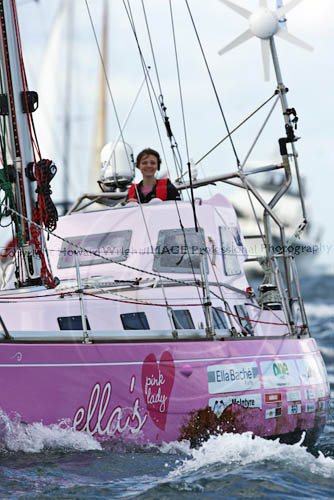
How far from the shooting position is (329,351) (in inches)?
903

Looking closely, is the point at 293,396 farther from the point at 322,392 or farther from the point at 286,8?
the point at 286,8

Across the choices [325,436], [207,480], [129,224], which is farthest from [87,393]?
[325,436]

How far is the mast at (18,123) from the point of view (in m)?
9.30

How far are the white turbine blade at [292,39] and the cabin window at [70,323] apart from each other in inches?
217

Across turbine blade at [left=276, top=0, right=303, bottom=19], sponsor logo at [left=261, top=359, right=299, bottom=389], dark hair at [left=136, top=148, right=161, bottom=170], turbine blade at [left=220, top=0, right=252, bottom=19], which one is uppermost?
turbine blade at [left=220, top=0, right=252, bottom=19]

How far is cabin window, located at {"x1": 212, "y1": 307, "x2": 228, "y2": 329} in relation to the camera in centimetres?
1025

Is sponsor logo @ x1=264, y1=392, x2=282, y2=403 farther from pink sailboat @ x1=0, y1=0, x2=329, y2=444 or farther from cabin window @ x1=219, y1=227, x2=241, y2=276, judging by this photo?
cabin window @ x1=219, y1=227, x2=241, y2=276

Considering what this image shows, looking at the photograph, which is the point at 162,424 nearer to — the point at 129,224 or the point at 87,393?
the point at 87,393

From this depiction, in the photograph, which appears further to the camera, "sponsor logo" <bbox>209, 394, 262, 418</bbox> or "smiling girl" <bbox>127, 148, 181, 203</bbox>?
"smiling girl" <bbox>127, 148, 181, 203</bbox>

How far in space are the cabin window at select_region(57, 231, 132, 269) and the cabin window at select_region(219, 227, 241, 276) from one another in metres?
1.19

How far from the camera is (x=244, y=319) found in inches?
415

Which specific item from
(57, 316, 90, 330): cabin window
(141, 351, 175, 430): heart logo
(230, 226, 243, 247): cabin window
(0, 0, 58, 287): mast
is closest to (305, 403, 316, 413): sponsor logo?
(230, 226, 243, 247): cabin window

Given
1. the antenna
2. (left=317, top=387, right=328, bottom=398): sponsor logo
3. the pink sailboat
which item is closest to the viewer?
the pink sailboat

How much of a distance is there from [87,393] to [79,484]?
0.99 meters
